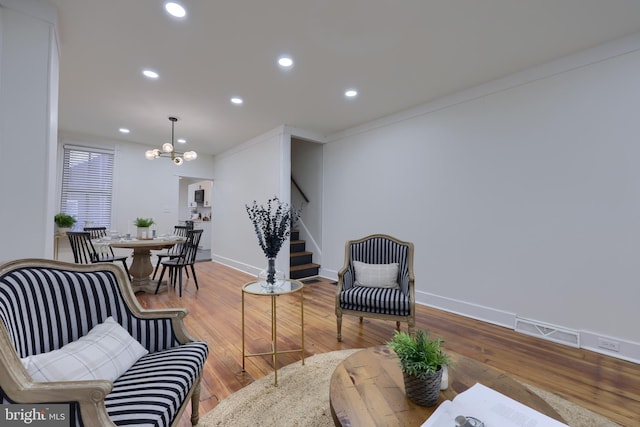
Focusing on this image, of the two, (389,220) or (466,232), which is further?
(389,220)

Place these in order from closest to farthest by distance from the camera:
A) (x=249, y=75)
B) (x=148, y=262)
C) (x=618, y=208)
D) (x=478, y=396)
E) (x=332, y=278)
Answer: (x=478, y=396)
(x=618, y=208)
(x=249, y=75)
(x=148, y=262)
(x=332, y=278)

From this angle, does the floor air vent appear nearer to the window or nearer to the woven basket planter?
the woven basket planter

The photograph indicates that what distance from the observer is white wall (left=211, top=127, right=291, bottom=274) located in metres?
4.89

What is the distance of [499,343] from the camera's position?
271 cm

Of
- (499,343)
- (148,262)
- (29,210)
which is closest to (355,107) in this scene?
(499,343)

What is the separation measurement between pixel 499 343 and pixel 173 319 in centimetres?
291

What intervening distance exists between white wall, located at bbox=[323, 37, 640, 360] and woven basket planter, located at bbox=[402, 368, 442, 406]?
95.7 inches

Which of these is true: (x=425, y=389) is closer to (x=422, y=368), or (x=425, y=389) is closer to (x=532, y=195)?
(x=422, y=368)

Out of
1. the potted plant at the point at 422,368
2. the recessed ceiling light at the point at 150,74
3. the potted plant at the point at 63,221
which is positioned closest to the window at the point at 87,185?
the potted plant at the point at 63,221

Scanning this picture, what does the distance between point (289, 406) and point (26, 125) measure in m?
2.68

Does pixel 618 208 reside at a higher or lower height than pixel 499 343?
higher

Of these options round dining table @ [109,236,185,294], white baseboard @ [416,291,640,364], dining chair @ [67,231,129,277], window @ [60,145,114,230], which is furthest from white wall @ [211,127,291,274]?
white baseboard @ [416,291,640,364]

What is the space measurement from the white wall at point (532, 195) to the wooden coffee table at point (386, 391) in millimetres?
1955

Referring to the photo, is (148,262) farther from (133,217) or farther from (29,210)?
(29,210)
